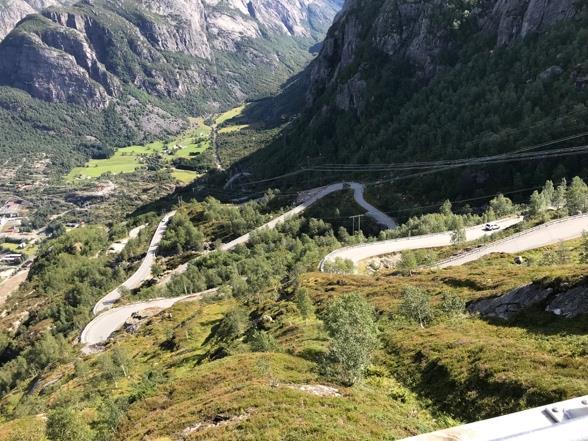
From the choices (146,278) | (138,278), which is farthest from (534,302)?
(138,278)

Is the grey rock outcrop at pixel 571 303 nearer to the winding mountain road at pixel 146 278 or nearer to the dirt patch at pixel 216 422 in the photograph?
the dirt patch at pixel 216 422

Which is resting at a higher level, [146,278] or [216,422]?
[216,422]

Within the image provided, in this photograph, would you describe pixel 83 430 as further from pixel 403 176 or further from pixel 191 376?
pixel 403 176

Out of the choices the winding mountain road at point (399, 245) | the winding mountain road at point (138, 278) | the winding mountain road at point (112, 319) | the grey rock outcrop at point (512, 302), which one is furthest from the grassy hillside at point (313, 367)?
the winding mountain road at point (138, 278)

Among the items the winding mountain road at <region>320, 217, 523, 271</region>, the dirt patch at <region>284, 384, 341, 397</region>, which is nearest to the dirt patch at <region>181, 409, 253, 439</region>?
the dirt patch at <region>284, 384, 341, 397</region>

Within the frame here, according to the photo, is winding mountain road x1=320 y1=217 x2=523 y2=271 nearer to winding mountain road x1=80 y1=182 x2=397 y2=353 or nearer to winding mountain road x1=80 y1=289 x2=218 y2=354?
winding mountain road x1=80 y1=182 x2=397 y2=353

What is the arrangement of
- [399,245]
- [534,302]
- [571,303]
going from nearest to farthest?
[571,303]
[534,302]
[399,245]

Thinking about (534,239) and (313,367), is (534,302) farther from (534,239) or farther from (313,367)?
(534,239)

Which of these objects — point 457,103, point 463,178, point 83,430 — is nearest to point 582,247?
point 83,430
